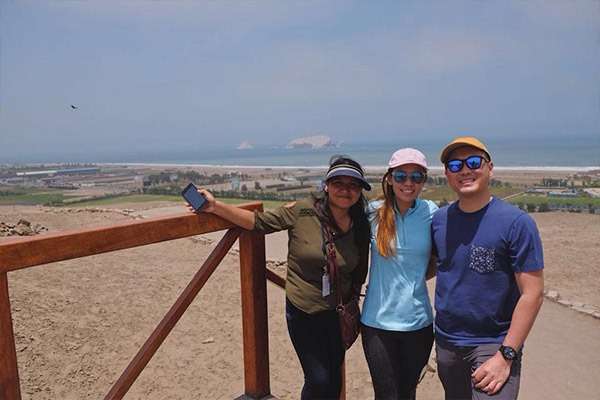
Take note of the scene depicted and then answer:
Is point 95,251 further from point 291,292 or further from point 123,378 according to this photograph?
point 291,292

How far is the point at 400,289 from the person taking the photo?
258cm

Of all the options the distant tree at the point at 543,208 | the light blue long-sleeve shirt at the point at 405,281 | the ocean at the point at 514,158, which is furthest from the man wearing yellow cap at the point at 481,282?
the distant tree at the point at 543,208

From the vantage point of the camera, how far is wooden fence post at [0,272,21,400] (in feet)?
6.39

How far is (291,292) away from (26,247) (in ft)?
4.62

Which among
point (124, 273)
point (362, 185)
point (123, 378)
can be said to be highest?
point (362, 185)

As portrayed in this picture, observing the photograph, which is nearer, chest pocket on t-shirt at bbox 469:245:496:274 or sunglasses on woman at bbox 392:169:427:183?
chest pocket on t-shirt at bbox 469:245:496:274

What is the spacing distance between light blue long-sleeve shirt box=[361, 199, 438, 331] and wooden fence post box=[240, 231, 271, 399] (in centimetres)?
78

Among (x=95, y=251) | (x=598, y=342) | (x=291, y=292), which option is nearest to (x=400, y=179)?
(x=291, y=292)

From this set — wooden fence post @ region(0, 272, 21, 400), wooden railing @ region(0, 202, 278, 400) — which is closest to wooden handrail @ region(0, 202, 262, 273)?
wooden railing @ region(0, 202, 278, 400)

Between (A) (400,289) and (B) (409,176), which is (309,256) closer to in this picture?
(A) (400,289)

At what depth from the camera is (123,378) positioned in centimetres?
244

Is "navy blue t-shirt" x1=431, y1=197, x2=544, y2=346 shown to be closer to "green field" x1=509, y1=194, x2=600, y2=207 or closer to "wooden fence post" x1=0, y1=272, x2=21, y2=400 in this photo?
"wooden fence post" x1=0, y1=272, x2=21, y2=400

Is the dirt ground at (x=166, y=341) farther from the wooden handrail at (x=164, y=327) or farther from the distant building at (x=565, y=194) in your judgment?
the distant building at (x=565, y=194)

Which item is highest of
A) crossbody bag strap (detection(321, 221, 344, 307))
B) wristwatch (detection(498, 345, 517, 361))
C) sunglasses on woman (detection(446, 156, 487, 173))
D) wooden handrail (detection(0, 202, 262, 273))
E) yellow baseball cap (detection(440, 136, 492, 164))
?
yellow baseball cap (detection(440, 136, 492, 164))
